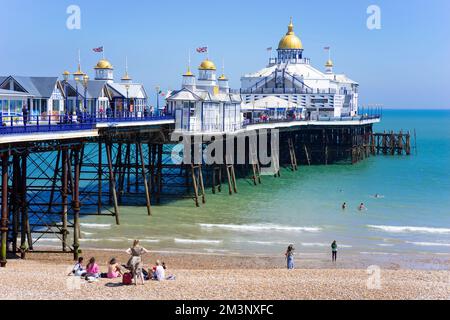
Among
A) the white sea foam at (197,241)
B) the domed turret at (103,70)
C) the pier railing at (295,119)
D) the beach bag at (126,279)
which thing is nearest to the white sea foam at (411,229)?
the white sea foam at (197,241)

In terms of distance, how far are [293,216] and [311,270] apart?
13342 mm

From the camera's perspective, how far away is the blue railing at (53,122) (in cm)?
2362

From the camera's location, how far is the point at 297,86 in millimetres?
76375

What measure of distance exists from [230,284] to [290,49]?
2603 inches

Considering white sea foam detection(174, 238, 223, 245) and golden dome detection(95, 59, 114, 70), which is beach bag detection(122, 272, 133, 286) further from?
golden dome detection(95, 59, 114, 70)

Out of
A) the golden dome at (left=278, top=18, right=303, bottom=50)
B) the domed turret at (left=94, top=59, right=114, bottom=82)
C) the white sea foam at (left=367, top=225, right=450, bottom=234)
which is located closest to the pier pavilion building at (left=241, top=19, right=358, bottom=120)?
the golden dome at (left=278, top=18, right=303, bottom=50)

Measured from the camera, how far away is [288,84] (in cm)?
7688

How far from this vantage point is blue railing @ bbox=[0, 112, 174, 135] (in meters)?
23.6

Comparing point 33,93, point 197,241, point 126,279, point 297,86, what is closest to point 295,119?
point 297,86

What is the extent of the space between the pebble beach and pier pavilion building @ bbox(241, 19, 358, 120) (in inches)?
1715

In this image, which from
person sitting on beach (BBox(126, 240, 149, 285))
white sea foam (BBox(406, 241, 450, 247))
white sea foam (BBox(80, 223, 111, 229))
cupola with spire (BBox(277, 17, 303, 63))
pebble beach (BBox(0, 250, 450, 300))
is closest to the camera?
pebble beach (BBox(0, 250, 450, 300))

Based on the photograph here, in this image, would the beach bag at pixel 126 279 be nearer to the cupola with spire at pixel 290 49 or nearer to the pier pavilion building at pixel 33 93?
the pier pavilion building at pixel 33 93

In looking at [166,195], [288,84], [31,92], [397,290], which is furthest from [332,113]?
[397,290]

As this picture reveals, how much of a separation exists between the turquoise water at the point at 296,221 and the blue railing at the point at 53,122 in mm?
4232
